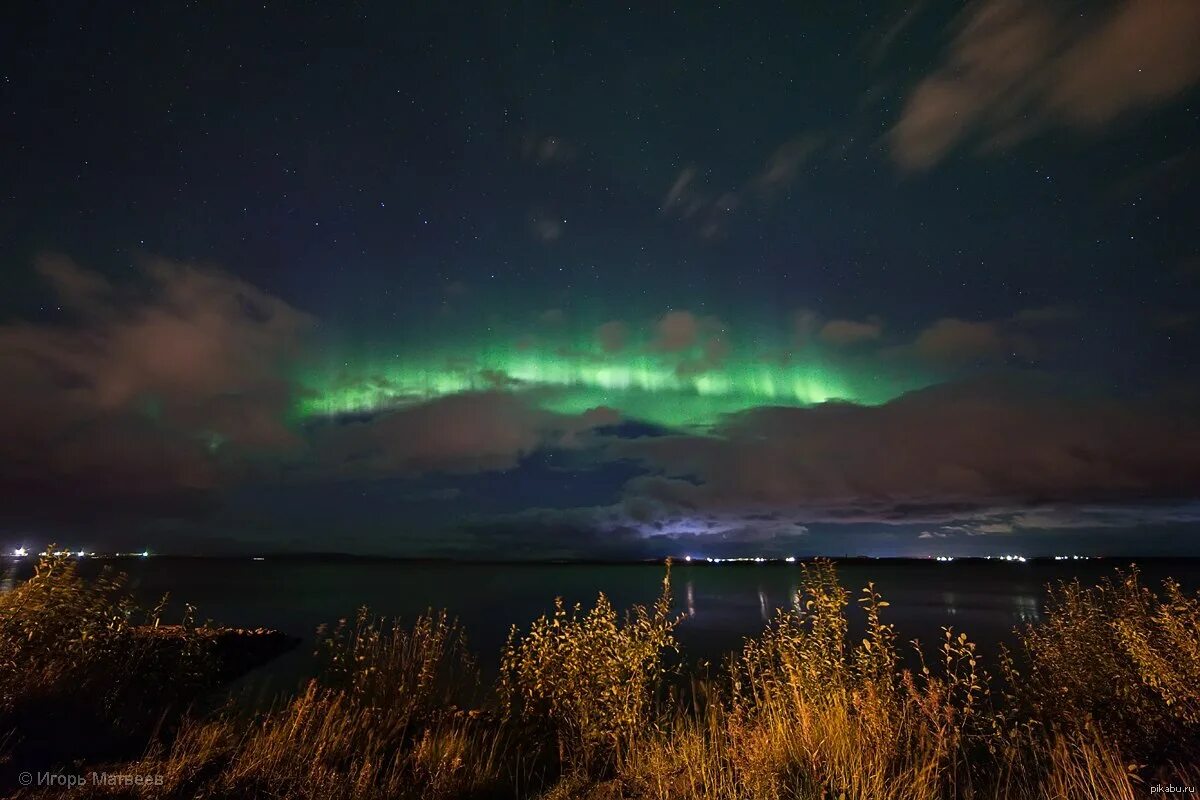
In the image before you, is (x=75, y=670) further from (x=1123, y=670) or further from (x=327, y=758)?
(x=1123, y=670)

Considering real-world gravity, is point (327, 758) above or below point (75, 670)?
below

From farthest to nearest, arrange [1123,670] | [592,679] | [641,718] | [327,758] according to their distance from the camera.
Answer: [1123,670]
[592,679]
[641,718]
[327,758]

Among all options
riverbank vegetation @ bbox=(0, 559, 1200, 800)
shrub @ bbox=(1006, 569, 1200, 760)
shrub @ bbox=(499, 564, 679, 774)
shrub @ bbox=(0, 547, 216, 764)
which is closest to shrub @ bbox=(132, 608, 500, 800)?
riverbank vegetation @ bbox=(0, 559, 1200, 800)

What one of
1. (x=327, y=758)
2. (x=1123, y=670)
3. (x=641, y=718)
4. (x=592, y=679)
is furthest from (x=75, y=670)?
(x=1123, y=670)

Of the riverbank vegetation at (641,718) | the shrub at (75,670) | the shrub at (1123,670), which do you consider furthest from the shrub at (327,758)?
the shrub at (1123,670)

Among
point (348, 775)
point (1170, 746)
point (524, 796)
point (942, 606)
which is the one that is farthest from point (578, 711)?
point (942, 606)

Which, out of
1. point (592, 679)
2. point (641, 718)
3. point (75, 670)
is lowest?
point (641, 718)

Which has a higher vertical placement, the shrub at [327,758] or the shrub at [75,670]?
the shrub at [75,670]

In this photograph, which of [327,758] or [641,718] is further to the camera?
[641,718]

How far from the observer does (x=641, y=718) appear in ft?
30.2

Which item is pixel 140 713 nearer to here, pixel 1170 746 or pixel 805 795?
pixel 805 795

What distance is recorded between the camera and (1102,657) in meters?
10.7

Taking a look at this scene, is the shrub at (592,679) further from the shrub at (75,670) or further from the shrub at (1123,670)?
the shrub at (1123,670)

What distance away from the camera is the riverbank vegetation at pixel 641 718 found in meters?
6.31
